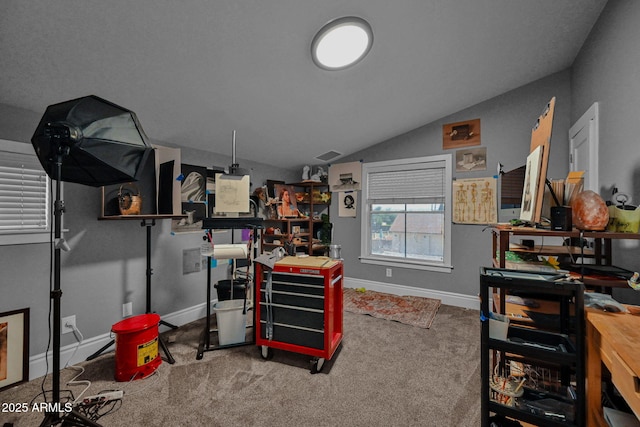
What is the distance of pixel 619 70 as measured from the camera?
1.84 meters

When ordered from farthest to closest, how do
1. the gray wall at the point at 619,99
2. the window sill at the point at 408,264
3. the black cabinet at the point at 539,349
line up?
1. the window sill at the point at 408,264
2. the gray wall at the point at 619,99
3. the black cabinet at the point at 539,349

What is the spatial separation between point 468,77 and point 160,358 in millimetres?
3943

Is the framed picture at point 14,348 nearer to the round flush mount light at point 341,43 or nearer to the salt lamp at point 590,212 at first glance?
the round flush mount light at point 341,43

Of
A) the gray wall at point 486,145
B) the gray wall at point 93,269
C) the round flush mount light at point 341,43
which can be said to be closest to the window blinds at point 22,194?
the gray wall at point 93,269

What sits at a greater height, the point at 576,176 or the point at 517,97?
the point at 517,97

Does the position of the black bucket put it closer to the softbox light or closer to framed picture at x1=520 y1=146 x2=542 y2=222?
the softbox light

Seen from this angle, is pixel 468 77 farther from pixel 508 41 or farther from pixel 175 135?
pixel 175 135

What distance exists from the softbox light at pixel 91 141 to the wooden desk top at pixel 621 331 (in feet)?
7.04

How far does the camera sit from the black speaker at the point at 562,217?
134cm

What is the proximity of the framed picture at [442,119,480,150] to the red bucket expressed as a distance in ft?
12.9

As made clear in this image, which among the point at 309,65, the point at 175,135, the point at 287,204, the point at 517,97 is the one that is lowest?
the point at 287,204

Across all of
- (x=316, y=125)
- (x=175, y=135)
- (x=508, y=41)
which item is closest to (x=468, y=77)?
(x=508, y=41)

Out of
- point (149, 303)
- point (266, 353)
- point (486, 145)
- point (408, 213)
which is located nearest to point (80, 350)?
point (149, 303)

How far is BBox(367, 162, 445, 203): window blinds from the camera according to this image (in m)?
3.73
